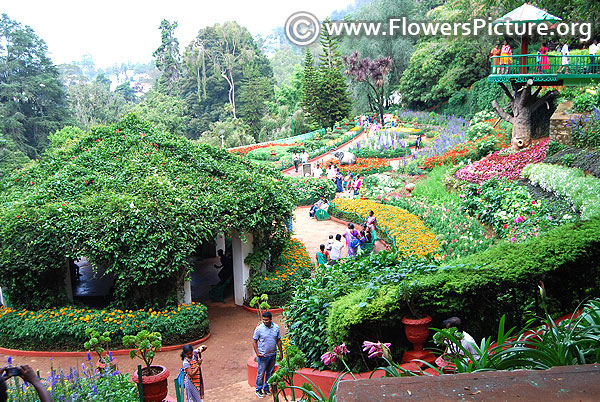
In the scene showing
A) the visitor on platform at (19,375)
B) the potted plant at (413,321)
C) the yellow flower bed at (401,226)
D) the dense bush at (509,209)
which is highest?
the visitor on platform at (19,375)

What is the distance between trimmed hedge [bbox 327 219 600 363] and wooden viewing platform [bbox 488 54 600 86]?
518 inches

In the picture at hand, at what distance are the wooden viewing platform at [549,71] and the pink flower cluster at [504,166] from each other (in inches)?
80.0

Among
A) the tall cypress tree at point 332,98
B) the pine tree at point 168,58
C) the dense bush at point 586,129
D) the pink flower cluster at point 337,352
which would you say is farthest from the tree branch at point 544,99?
the pine tree at point 168,58

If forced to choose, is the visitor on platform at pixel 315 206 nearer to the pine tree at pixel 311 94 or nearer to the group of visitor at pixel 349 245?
the group of visitor at pixel 349 245

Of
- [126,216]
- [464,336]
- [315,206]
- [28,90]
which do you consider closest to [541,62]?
[315,206]

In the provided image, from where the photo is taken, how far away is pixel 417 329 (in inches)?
204

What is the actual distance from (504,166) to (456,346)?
1399 cm

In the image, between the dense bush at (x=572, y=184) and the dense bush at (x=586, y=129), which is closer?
the dense bush at (x=572, y=184)

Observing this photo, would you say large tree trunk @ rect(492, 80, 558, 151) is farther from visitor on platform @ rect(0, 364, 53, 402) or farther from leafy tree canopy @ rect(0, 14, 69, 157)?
leafy tree canopy @ rect(0, 14, 69, 157)

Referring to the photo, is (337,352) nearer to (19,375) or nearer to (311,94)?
(19,375)

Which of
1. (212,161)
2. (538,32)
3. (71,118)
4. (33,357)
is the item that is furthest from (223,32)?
(33,357)

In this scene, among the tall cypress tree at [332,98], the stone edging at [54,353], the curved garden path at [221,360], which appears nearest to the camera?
the curved garden path at [221,360]

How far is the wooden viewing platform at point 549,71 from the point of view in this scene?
1700 cm

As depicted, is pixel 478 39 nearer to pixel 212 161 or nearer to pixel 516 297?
pixel 212 161
